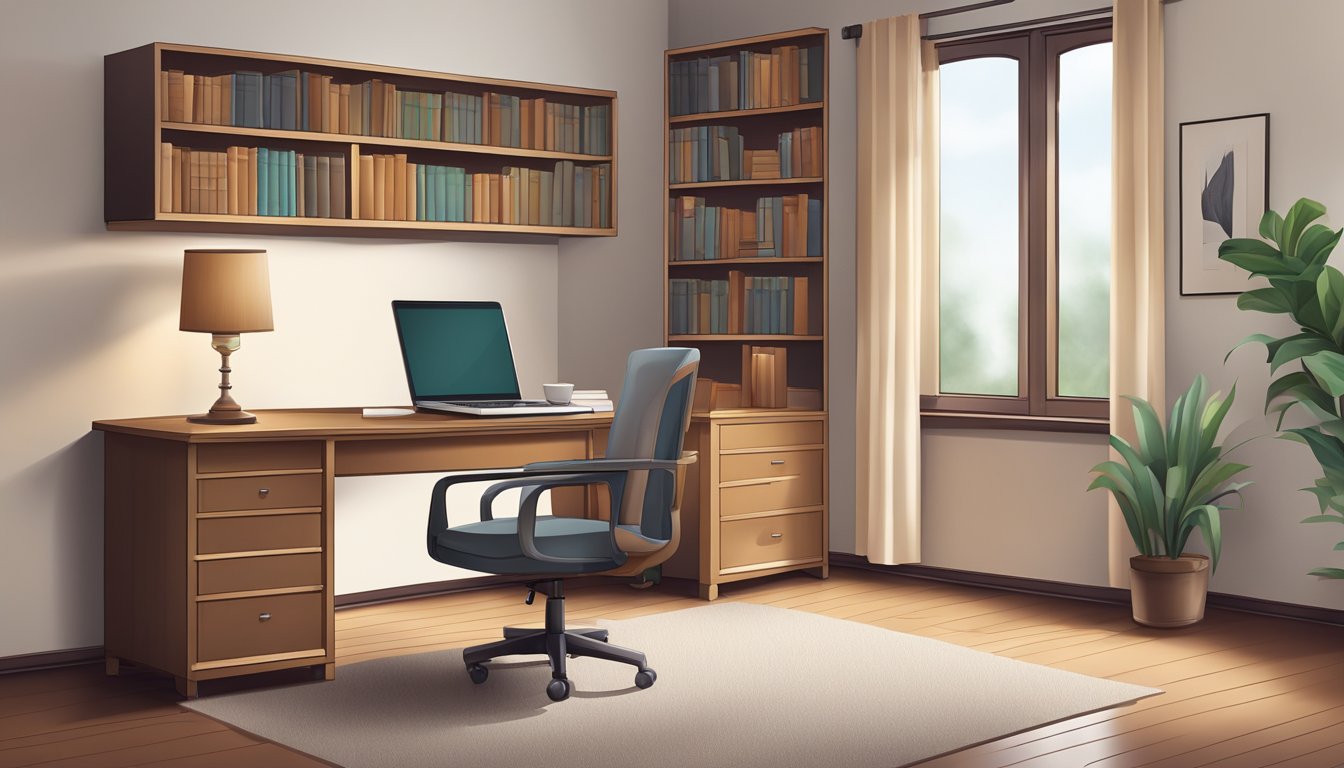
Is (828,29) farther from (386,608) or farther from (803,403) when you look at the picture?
(386,608)

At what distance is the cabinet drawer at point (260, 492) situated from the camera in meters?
4.08

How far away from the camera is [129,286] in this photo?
479cm

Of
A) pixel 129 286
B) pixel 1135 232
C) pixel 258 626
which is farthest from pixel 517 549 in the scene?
pixel 1135 232

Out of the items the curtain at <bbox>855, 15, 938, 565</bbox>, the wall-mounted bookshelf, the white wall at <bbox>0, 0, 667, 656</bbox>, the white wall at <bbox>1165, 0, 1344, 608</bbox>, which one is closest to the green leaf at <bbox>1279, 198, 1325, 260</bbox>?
the white wall at <bbox>1165, 0, 1344, 608</bbox>

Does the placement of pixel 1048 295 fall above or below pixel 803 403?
above

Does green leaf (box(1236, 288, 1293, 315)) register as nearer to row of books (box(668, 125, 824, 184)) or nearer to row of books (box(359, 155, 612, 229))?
row of books (box(668, 125, 824, 184))

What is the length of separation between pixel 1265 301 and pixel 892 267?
5.25 feet

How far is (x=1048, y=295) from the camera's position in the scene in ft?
18.9

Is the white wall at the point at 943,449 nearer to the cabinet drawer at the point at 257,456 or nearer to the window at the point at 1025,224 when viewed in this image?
the window at the point at 1025,224

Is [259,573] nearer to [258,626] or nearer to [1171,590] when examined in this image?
[258,626]

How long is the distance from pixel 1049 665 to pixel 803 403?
1.89 meters

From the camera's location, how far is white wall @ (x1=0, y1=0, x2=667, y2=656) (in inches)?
177

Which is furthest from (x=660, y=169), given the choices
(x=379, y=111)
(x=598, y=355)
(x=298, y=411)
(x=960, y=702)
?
(x=960, y=702)

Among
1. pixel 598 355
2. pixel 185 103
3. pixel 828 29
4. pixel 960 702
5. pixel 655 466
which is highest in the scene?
pixel 828 29
